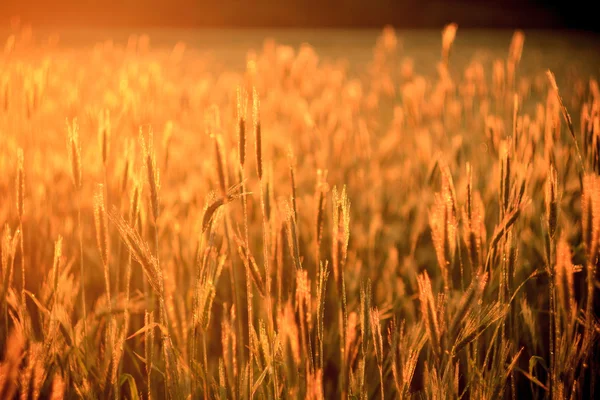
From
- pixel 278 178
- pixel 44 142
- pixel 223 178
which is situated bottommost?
pixel 223 178

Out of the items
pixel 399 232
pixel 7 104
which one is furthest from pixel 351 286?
pixel 7 104

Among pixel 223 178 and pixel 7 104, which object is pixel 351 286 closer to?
pixel 223 178

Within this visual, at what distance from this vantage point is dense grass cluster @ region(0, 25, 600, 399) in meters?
0.73

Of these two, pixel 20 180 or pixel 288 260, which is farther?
pixel 288 260

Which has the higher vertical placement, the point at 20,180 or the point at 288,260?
the point at 20,180

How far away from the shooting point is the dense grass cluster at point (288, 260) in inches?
28.8

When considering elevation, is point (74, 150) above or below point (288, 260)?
above

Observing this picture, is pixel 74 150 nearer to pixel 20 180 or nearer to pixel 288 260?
pixel 20 180

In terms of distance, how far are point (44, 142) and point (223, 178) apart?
92.8 inches

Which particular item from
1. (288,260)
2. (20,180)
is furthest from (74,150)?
(288,260)

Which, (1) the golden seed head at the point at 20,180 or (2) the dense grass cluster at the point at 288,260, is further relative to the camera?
(1) the golden seed head at the point at 20,180

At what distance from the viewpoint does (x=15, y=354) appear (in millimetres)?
820

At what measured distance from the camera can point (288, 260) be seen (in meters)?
1.46

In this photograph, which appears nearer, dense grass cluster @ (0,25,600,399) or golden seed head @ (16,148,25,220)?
dense grass cluster @ (0,25,600,399)
